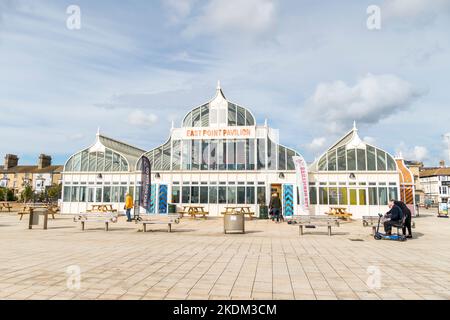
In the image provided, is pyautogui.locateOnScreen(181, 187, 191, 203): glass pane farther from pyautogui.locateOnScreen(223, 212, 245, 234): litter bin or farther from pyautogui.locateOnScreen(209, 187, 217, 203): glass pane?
pyautogui.locateOnScreen(223, 212, 245, 234): litter bin

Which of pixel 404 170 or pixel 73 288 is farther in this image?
pixel 404 170

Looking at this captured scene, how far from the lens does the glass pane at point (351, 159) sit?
22078 mm

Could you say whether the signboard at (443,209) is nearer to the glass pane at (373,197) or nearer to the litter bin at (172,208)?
the glass pane at (373,197)

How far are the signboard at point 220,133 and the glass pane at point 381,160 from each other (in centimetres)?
897

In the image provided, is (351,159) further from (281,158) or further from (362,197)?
(281,158)

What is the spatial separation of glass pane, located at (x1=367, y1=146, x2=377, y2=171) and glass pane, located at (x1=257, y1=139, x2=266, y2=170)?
7.41 m

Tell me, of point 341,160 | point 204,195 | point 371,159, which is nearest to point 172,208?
point 204,195

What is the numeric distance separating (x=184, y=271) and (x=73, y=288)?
78.8 inches

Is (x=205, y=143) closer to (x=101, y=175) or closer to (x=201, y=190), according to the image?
(x=201, y=190)

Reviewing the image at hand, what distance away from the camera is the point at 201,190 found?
22625mm

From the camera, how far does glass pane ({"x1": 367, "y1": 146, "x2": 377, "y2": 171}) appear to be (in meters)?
22.0
